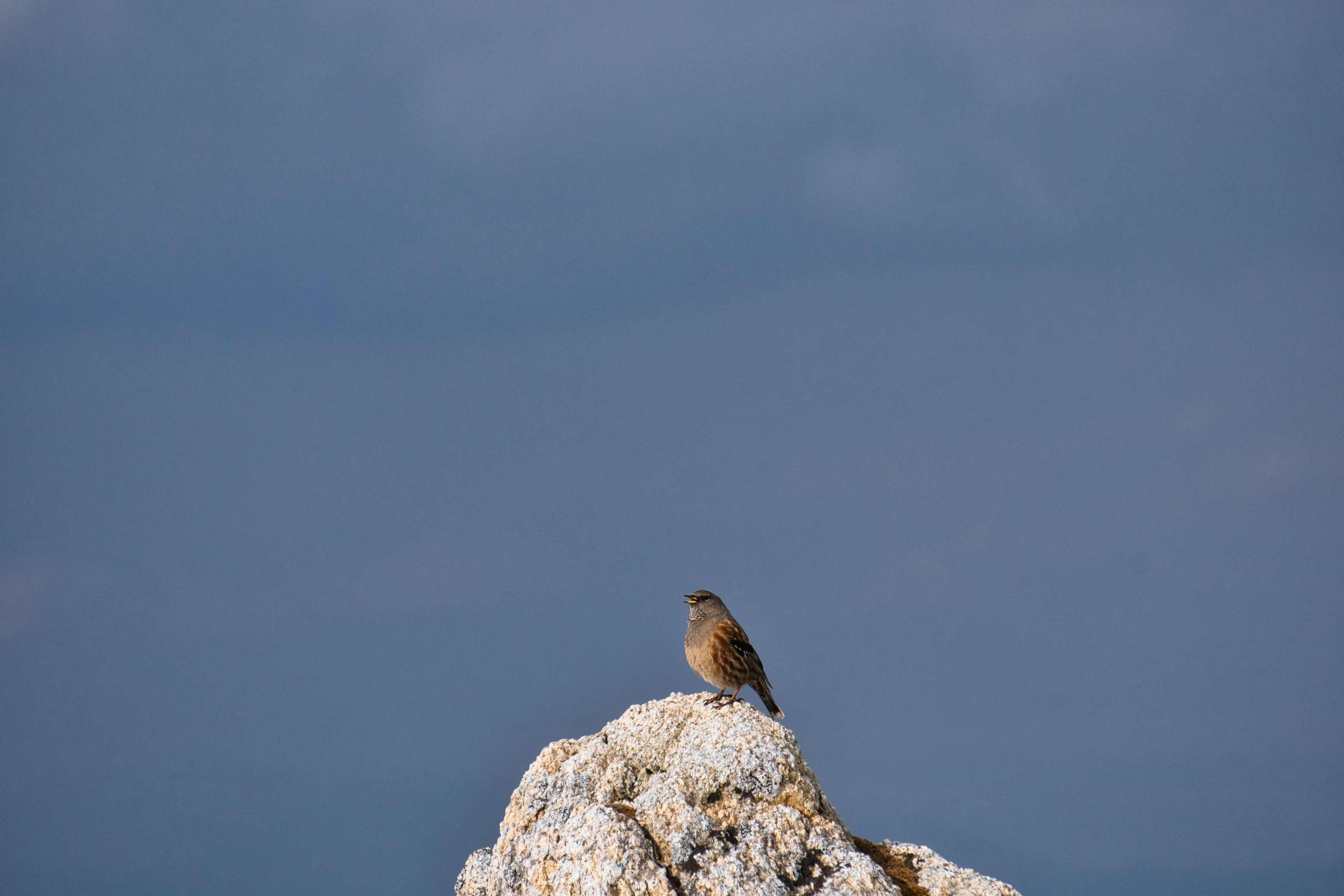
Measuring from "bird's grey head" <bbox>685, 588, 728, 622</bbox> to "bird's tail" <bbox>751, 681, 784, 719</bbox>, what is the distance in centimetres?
144

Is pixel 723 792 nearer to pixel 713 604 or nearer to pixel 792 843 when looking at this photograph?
pixel 792 843

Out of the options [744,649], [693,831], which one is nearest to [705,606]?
[744,649]

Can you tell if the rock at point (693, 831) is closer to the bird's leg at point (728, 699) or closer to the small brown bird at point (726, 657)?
the bird's leg at point (728, 699)

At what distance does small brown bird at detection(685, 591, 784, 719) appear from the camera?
757 inches

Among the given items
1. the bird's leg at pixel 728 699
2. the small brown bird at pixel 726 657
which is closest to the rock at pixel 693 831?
the bird's leg at pixel 728 699

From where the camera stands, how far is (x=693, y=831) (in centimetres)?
1422

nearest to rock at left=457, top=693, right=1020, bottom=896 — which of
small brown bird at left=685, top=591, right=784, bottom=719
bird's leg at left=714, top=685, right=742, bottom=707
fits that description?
bird's leg at left=714, top=685, right=742, bottom=707

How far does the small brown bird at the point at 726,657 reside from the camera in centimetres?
1923

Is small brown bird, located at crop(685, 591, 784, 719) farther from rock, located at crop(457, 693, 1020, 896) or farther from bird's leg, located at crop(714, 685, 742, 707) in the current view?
rock, located at crop(457, 693, 1020, 896)

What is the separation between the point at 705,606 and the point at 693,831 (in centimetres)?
684

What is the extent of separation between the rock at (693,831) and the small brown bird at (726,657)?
73.8 inches

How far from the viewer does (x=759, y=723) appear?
16234 millimetres

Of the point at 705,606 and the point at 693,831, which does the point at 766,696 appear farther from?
the point at 693,831

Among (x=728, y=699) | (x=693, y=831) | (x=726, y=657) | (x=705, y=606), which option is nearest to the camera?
(x=693, y=831)
